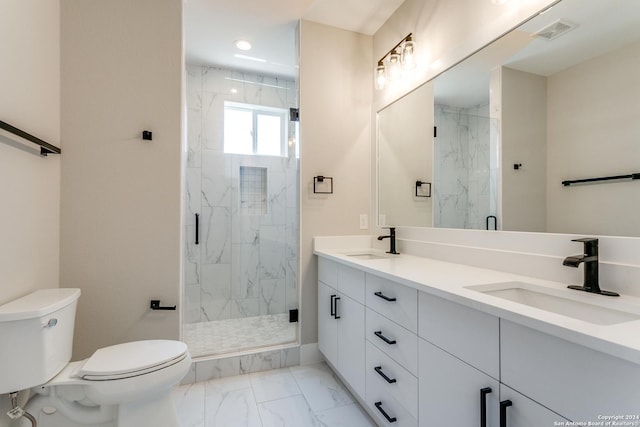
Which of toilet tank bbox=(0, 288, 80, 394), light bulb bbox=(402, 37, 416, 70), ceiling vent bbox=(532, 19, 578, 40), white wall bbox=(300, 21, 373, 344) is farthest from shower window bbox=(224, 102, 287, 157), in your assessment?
ceiling vent bbox=(532, 19, 578, 40)

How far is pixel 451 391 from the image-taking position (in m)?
0.99

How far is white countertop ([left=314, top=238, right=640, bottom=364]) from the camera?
604mm

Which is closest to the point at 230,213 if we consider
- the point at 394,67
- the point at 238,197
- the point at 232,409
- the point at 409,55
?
the point at 238,197

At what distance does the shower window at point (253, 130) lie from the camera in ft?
9.66

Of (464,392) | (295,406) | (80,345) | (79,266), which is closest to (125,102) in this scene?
(79,266)

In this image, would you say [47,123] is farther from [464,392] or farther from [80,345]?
[464,392]

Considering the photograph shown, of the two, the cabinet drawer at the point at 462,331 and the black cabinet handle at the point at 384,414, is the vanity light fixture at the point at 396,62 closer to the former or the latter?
the cabinet drawer at the point at 462,331

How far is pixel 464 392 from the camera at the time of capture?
0.94 m

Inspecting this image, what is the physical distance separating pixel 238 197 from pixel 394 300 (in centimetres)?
211

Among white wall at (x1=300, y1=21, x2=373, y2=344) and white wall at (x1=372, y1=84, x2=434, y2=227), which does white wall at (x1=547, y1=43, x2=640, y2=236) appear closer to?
white wall at (x1=372, y1=84, x2=434, y2=227)

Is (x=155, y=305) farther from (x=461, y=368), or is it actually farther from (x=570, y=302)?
(x=570, y=302)

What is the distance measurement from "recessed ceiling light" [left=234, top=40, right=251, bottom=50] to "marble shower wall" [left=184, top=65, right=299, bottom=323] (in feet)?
1.36

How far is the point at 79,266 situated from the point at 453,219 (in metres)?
2.21

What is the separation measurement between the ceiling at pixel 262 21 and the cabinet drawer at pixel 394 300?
1860 mm
